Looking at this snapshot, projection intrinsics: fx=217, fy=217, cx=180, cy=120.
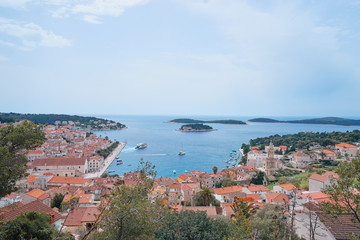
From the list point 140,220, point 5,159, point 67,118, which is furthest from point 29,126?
point 67,118

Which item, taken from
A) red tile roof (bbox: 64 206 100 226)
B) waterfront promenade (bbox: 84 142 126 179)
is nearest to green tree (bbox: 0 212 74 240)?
red tile roof (bbox: 64 206 100 226)

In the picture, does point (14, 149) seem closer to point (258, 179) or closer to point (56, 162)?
point (258, 179)

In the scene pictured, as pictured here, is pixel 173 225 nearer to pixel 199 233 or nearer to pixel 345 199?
pixel 199 233

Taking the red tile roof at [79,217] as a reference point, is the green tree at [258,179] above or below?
below

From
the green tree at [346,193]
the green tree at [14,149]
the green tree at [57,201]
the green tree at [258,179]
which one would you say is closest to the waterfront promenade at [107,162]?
the green tree at [57,201]

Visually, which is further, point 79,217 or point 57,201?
point 57,201

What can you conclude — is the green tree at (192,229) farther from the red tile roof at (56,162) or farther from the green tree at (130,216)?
the red tile roof at (56,162)

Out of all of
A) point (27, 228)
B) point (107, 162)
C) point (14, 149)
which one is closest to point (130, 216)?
point (27, 228)
